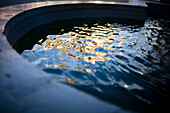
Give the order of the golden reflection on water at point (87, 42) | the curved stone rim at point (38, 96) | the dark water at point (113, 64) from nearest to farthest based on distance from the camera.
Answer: the curved stone rim at point (38, 96) → the dark water at point (113, 64) → the golden reflection on water at point (87, 42)

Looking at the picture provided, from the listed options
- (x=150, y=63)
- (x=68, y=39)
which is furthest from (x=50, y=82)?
(x=68, y=39)

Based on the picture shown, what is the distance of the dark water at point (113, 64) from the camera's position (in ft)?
9.35

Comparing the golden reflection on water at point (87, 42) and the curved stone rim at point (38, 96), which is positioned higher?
the curved stone rim at point (38, 96)

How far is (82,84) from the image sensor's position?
305cm

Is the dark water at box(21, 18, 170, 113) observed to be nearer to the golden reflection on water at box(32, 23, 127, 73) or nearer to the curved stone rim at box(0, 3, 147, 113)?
the golden reflection on water at box(32, 23, 127, 73)

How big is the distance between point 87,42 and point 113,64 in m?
1.73

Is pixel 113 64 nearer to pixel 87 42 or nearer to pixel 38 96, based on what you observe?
pixel 87 42

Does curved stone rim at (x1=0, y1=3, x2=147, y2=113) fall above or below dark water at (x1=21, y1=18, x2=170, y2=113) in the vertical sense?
above

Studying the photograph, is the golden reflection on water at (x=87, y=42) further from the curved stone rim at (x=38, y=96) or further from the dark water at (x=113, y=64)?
the curved stone rim at (x=38, y=96)

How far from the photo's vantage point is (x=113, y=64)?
3900 mm

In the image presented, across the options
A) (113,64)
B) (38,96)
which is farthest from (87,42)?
(38,96)

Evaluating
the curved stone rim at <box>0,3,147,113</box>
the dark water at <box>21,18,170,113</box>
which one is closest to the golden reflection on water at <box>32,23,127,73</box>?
the dark water at <box>21,18,170,113</box>

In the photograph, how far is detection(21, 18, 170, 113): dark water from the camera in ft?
9.35

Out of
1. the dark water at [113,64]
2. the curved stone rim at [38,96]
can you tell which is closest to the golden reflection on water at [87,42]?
the dark water at [113,64]
